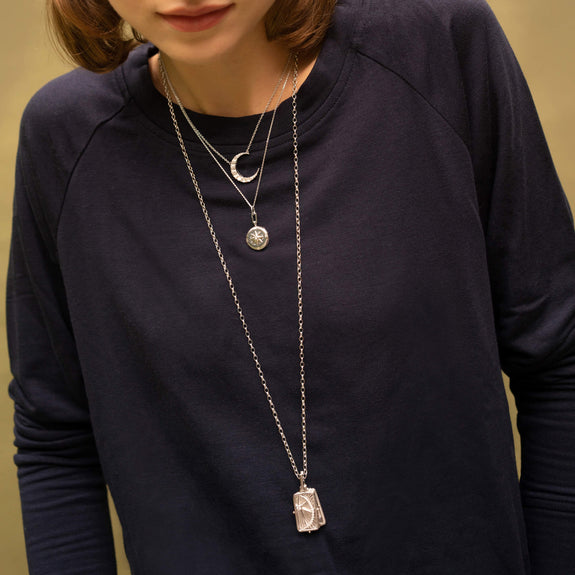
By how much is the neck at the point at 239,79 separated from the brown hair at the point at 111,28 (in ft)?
0.10

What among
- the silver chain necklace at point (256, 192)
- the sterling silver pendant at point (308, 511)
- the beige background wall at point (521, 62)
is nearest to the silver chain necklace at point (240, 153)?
the silver chain necklace at point (256, 192)

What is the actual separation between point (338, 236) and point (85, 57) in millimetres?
399

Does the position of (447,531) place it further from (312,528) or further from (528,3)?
(528,3)

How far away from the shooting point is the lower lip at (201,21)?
81 cm

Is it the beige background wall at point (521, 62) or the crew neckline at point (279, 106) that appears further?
the beige background wall at point (521, 62)

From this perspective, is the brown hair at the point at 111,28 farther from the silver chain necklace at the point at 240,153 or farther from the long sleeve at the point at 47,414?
the long sleeve at the point at 47,414

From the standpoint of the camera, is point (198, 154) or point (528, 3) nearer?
point (198, 154)

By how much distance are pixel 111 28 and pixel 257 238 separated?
33cm

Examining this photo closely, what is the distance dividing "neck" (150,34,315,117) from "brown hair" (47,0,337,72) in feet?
0.10

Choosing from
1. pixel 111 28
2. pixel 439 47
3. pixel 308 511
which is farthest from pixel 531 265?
pixel 111 28

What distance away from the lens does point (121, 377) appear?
1.00 metres

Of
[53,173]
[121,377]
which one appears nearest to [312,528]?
[121,377]

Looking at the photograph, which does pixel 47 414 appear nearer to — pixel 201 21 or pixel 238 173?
pixel 238 173

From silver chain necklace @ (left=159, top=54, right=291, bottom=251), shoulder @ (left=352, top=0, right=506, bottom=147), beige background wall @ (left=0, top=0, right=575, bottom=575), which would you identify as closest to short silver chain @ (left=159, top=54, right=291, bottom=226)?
silver chain necklace @ (left=159, top=54, right=291, bottom=251)
